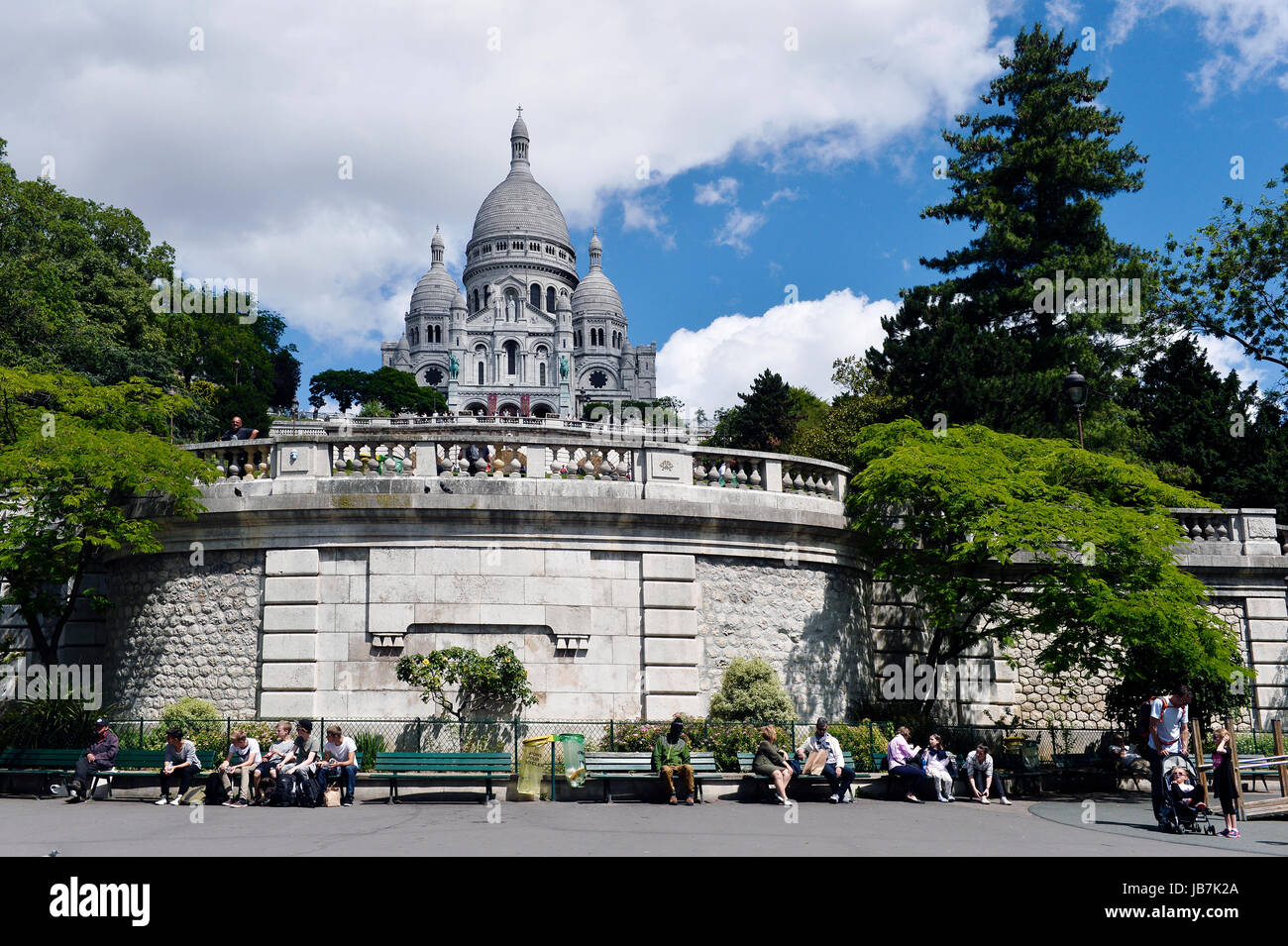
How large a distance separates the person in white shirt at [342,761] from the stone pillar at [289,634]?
3.01 metres

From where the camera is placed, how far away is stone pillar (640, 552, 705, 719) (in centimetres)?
1966

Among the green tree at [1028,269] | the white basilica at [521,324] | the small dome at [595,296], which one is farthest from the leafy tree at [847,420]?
the small dome at [595,296]

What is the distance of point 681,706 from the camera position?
19656 mm

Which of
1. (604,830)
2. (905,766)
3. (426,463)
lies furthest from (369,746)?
(905,766)

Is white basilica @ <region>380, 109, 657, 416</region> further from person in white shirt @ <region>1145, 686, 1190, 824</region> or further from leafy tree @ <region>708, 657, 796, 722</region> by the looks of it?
person in white shirt @ <region>1145, 686, 1190, 824</region>

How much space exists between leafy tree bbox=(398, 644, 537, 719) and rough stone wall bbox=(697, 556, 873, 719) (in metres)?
3.62

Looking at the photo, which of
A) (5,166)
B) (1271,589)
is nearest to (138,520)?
(1271,589)

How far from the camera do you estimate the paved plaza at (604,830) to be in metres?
11.3

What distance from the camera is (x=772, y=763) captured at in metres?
16.6

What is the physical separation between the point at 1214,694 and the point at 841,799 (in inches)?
276

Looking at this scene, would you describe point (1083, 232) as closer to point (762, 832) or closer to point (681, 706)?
point (681, 706)

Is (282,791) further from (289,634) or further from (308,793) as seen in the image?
(289,634)

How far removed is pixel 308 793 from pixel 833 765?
7.80 m

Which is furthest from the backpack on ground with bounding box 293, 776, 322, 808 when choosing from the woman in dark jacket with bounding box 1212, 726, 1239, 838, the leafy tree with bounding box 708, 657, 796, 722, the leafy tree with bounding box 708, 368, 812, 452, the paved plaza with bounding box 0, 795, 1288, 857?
the leafy tree with bounding box 708, 368, 812, 452
